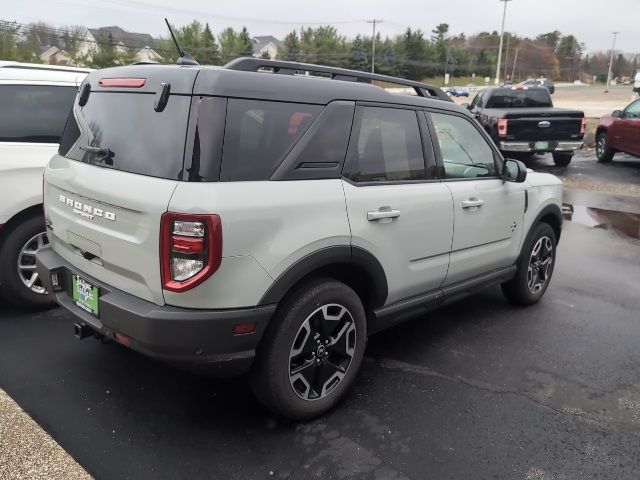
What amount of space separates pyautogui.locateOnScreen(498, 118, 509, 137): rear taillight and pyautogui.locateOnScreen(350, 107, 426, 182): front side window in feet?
30.0

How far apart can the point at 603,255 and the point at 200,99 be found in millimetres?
5898

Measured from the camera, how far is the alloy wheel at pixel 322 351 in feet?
9.62

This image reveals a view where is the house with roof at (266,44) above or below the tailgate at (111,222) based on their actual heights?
above

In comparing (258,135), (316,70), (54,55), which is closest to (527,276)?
(316,70)

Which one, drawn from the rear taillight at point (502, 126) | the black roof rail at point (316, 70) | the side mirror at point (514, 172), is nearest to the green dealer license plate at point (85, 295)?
the black roof rail at point (316, 70)

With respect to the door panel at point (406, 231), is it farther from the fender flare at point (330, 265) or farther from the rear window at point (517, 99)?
the rear window at point (517, 99)

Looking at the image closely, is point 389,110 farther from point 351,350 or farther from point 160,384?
point 160,384

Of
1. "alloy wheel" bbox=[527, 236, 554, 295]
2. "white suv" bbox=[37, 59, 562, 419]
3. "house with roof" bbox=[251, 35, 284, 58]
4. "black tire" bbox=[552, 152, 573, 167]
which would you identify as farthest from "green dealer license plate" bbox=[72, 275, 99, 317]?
"house with roof" bbox=[251, 35, 284, 58]

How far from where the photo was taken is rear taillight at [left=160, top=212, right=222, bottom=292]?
2.40 m

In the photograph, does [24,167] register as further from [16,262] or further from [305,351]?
[305,351]

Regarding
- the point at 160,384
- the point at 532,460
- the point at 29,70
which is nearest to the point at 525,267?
the point at 532,460

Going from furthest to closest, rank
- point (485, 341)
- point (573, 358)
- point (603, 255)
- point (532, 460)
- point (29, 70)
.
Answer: point (603, 255)
point (29, 70)
point (485, 341)
point (573, 358)
point (532, 460)

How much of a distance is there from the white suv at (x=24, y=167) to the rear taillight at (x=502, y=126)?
969 centimetres

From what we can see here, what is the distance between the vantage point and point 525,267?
4707mm
